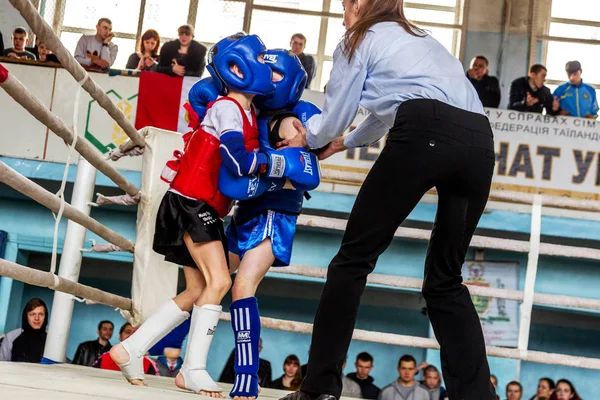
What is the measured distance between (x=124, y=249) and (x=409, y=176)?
142 centimetres

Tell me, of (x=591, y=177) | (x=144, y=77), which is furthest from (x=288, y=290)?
(x=591, y=177)

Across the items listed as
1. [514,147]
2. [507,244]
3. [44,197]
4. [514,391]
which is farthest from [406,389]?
[44,197]

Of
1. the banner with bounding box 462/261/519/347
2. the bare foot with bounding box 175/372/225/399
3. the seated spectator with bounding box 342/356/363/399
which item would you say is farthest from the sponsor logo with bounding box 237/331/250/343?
the banner with bounding box 462/261/519/347

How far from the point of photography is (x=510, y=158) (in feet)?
18.5

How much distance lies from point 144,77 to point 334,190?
1.73 m

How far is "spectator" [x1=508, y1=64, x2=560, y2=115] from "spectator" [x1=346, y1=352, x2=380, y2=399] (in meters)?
2.37

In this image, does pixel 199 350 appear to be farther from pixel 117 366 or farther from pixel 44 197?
pixel 117 366

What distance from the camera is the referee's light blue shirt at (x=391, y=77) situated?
1.67 meters

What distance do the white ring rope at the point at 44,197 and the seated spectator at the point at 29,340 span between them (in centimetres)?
249

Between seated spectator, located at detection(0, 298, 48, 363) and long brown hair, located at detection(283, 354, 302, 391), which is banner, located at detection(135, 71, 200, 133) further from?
long brown hair, located at detection(283, 354, 302, 391)

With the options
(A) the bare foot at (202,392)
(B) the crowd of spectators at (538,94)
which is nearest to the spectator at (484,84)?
(B) the crowd of spectators at (538,94)

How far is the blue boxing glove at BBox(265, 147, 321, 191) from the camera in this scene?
200 cm

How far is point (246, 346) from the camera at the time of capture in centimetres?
200

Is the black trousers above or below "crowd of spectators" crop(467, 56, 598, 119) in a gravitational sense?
below
